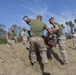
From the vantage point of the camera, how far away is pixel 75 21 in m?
72.7

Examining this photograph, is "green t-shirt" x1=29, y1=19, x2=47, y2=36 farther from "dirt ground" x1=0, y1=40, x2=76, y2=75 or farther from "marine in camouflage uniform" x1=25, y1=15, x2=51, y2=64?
"dirt ground" x1=0, y1=40, x2=76, y2=75

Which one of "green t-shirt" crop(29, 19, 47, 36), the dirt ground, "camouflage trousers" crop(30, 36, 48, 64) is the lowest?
the dirt ground

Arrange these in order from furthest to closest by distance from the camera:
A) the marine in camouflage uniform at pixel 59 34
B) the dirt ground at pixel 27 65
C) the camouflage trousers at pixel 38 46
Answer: the marine in camouflage uniform at pixel 59 34 → the camouflage trousers at pixel 38 46 → the dirt ground at pixel 27 65

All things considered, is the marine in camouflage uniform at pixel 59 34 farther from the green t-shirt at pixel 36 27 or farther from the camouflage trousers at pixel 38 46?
the camouflage trousers at pixel 38 46

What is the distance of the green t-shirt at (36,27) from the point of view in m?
9.85

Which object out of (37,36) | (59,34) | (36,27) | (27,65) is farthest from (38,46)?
(59,34)

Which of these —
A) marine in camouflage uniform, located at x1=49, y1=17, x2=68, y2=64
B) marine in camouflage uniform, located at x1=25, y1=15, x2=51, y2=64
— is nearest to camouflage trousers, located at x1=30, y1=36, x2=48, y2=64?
marine in camouflage uniform, located at x1=25, y1=15, x2=51, y2=64

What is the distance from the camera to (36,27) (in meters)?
9.84

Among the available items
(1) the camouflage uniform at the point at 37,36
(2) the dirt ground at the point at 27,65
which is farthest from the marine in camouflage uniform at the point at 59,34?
(1) the camouflage uniform at the point at 37,36

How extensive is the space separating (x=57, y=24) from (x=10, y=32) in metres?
4.13

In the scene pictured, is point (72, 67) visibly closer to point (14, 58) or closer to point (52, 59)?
point (52, 59)

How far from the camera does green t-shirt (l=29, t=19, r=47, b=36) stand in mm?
9852

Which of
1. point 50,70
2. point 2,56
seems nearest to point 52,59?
point 50,70

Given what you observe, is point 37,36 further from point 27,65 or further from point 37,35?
point 27,65
